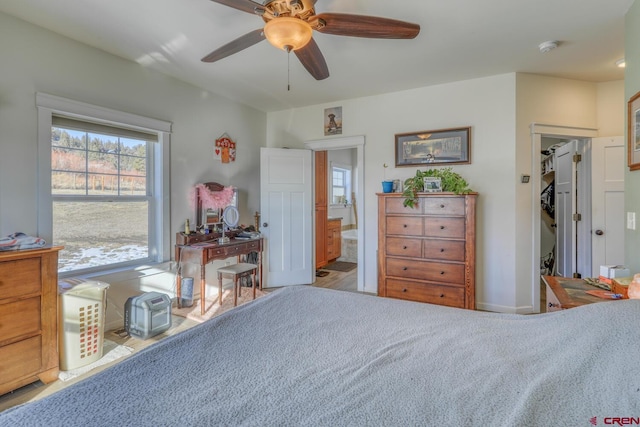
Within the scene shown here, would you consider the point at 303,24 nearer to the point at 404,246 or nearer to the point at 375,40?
the point at 375,40

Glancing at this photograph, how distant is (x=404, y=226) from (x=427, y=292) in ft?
2.29

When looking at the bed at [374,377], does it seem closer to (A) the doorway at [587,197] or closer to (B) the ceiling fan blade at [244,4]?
(B) the ceiling fan blade at [244,4]

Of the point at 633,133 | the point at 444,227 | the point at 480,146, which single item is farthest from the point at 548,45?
the point at 444,227

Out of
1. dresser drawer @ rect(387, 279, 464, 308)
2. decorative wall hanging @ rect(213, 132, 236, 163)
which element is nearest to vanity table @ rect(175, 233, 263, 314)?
decorative wall hanging @ rect(213, 132, 236, 163)

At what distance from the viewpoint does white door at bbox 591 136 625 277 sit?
3.26m

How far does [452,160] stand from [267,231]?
2492 mm

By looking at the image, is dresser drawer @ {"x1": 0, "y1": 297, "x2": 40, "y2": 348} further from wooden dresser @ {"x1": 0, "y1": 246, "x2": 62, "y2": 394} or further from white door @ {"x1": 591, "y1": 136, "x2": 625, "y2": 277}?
white door @ {"x1": 591, "y1": 136, "x2": 625, "y2": 277}

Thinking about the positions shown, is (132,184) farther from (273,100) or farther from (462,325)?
(462,325)

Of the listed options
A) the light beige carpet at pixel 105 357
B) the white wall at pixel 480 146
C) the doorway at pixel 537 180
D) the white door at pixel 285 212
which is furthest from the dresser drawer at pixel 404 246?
the light beige carpet at pixel 105 357

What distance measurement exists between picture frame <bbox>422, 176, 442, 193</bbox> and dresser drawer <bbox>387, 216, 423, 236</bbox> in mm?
319

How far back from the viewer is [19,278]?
1.94 meters

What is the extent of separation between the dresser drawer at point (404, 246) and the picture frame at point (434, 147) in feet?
3.35

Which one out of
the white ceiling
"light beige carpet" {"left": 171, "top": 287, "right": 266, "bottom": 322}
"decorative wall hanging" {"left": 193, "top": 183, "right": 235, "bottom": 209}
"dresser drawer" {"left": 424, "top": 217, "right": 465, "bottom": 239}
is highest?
the white ceiling

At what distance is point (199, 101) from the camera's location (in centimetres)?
369
